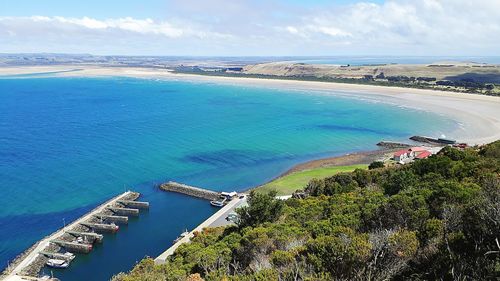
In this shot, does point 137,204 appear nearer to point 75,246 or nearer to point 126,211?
point 126,211

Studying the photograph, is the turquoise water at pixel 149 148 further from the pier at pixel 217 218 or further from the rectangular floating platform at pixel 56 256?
the pier at pixel 217 218

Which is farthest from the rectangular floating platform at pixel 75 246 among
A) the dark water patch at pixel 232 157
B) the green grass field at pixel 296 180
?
the dark water patch at pixel 232 157

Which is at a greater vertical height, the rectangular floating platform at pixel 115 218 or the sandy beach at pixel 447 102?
the sandy beach at pixel 447 102

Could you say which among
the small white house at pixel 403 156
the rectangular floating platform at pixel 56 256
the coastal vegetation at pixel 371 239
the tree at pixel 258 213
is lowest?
the rectangular floating platform at pixel 56 256

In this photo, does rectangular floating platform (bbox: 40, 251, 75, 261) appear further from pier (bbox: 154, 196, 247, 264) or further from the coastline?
the coastline

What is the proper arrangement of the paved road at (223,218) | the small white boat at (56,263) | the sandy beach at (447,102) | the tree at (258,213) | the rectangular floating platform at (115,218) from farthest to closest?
the sandy beach at (447,102) → the rectangular floating platform at (115,218) → the paved road at (223,218) → the small white boat at (56,263) → the tree at (258,213)

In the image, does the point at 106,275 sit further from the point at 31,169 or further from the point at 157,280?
the point at 31,169

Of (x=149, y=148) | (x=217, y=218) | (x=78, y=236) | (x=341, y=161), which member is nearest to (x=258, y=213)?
(x=217, y=218)

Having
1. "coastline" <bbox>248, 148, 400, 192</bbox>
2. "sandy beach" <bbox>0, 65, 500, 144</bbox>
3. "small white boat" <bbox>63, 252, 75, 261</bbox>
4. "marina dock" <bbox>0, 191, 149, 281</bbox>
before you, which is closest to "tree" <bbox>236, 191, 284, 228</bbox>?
"small white boat" <bbox>63, 252, 75, 261</bbox>
